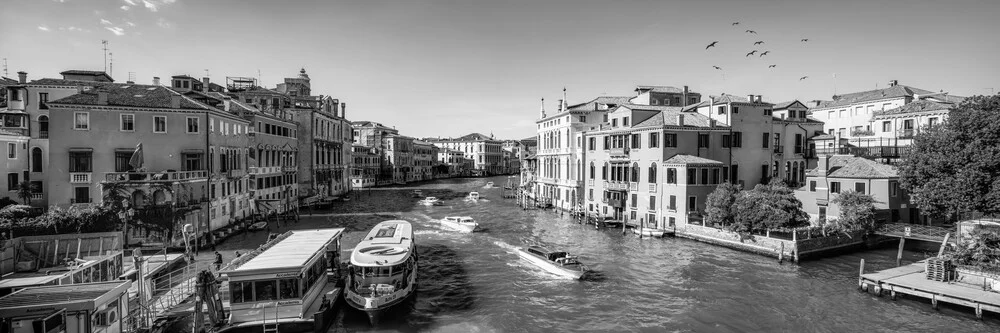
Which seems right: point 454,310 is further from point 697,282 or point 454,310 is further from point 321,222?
point 321,222

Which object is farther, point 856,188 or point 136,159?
point 856,188

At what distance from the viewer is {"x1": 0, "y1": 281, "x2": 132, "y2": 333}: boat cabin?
1203 cm

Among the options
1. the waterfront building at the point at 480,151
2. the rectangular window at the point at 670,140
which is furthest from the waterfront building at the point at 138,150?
the waterfront building at the point at 480,151

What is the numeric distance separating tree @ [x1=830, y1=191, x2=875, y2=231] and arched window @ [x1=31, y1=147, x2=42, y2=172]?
52.9 m

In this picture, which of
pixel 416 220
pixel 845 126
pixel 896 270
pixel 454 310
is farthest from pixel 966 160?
pixel 416 220

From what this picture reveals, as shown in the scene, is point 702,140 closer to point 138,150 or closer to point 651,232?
point 651,232

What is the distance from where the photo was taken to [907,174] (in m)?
26.6

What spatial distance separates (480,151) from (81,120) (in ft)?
376

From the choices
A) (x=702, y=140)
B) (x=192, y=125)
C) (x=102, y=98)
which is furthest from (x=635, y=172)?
(x=102, y=98)

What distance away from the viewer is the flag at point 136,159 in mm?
29422

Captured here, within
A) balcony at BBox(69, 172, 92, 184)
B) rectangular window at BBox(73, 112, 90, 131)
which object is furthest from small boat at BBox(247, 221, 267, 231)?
rectangular window at BBox(73, 112, 90, 131)

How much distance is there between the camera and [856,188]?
32625 millimetres

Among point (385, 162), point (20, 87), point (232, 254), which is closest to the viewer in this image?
point (232, 254)

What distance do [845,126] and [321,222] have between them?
180ft
